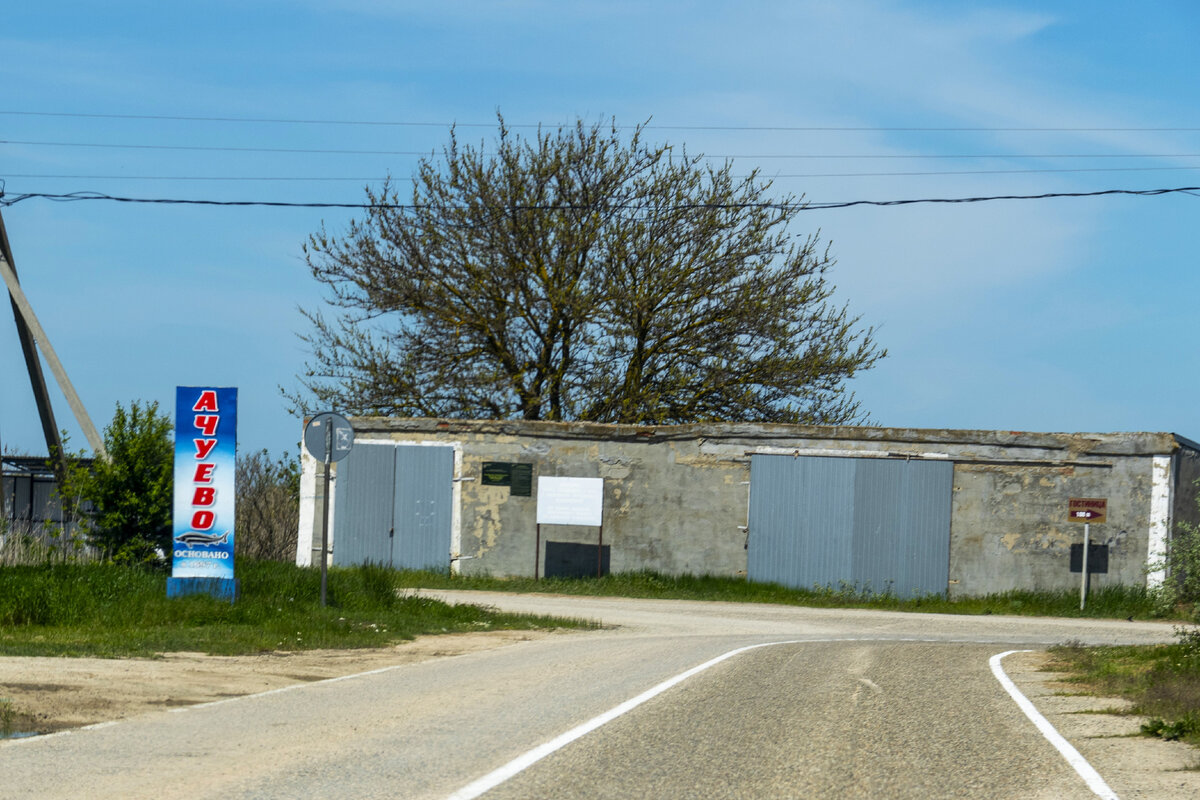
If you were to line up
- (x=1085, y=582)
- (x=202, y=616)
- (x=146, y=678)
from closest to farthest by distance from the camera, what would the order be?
(x=146, y=678) → (x=202, y=616) → (x=1085, y=582)

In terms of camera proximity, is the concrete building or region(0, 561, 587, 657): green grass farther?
the concrete building

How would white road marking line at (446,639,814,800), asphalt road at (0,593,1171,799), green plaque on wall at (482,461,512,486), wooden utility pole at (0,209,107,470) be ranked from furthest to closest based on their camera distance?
green plaque on wall at (482,461,512,486), wooden utility pole at (0,209,107,470), asphalt road at (0,593,1171,799), white road marking line at (446,639,814,800)

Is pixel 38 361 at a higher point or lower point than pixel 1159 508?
higher

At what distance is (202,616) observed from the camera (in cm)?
1555

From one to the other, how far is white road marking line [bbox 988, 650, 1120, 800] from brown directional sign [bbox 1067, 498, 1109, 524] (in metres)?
13.5

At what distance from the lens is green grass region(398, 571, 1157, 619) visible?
2541 centimetres

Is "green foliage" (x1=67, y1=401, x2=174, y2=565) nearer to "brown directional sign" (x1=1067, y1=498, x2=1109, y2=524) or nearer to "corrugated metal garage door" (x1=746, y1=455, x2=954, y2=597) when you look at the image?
"corrugated metal garage door" (x1=746, y1=455, x2=954, y2=597)

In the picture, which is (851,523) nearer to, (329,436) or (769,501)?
(769,501)

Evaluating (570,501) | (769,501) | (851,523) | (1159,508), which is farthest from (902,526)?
(570,501)

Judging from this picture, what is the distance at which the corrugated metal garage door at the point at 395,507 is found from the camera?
2864cm

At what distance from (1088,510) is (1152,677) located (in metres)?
14.2

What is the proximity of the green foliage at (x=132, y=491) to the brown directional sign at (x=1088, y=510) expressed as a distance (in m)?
17.5

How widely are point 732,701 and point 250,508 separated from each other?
23.0m

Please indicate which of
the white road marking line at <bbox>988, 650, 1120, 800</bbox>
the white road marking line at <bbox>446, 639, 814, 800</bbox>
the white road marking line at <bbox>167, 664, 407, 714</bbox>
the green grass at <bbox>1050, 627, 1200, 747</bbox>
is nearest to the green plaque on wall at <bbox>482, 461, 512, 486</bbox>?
the green grass at <bbox>1050, 627, 1200, 747</bbox>
